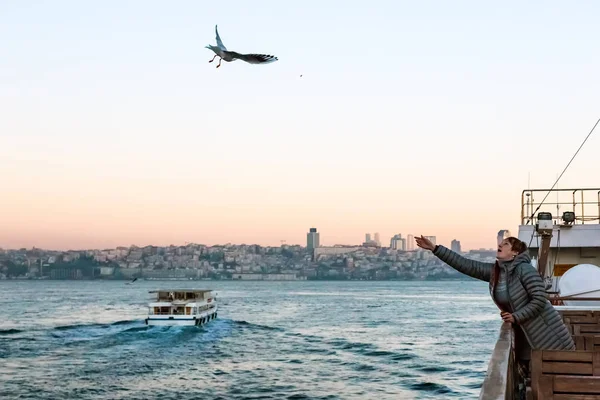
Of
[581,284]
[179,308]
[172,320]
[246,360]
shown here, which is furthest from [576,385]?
[179,308]

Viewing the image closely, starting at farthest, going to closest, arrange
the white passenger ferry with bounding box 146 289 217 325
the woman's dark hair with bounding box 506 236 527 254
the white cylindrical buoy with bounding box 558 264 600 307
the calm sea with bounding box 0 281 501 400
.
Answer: the white passenger ferry with bounding box 146 289 217 325, the calm sea with bounding box 0 281 501 400, the white cylindrical buoy with bounding box 558 264 600 307, the woman's dark hair with bounding box 506 236 527 254

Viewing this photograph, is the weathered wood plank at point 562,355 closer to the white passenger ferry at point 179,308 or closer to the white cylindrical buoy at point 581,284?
the white cylindrical buoy at point 581,284

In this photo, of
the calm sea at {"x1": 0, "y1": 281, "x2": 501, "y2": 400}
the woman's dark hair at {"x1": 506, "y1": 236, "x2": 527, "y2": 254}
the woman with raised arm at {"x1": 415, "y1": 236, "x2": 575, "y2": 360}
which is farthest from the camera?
the calm sea at {"x1": 0, "y1": 281, "x2": 501, "y2": 400}

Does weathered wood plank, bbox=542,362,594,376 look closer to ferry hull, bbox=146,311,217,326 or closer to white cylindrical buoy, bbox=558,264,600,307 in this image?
white cylindrical buoy, bbox=558,264,600,307

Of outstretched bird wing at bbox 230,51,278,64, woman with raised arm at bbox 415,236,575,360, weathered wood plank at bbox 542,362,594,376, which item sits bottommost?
weathered wood plank at bbox 542,362,594,376

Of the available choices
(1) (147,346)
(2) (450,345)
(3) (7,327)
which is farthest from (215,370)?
(3) (7,327)

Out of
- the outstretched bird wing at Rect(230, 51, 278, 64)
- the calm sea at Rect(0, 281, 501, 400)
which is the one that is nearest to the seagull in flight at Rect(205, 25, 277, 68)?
the outstretched bird wing at Rect(230, 51, 278, 64)

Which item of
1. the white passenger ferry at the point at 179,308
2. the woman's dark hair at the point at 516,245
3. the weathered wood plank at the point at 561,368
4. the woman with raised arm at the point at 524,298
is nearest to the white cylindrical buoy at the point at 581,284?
the woman with raised arm at the point at 524,298
